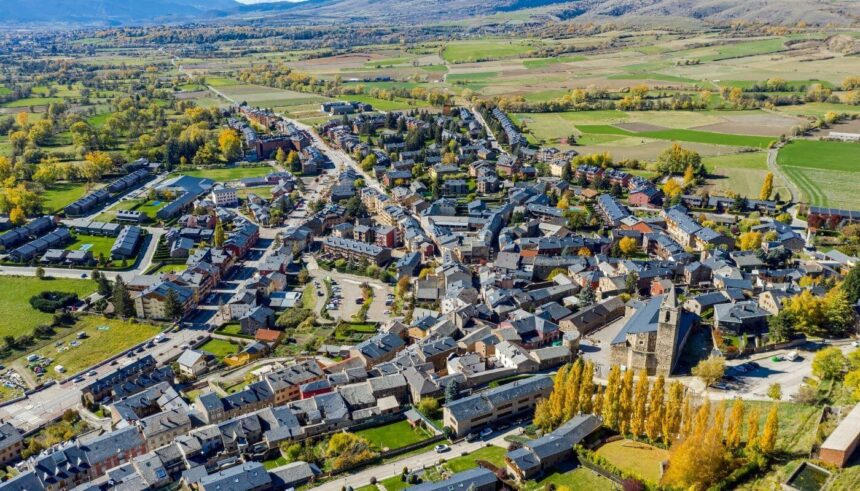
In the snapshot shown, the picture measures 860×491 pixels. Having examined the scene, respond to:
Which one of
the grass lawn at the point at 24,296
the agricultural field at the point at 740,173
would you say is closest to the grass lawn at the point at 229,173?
the grass lawn at the point at 24,296

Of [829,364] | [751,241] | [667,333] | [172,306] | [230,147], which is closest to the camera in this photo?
[829,364]

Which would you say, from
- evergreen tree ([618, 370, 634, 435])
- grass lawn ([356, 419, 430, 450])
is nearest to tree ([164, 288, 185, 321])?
grass lawn ([356, 419, 430, 450])

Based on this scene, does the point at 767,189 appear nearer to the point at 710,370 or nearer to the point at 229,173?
the point at 710,370

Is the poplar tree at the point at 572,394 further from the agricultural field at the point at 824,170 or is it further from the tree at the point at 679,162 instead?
the tree at the point at 679,162

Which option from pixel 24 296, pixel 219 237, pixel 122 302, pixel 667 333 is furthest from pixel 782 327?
pixel 24 296

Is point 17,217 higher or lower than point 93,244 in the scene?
higher

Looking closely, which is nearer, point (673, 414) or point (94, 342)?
point (673, 414)

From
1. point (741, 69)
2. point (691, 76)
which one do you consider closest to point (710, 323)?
point (691, 76)
